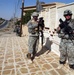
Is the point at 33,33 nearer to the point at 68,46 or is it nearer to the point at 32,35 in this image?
the point at 32,35

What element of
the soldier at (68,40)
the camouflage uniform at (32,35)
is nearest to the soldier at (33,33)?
the camouflage uniform at (32,35)

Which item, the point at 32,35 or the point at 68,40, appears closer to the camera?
the point at 68,40

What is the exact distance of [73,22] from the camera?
11.2 feet

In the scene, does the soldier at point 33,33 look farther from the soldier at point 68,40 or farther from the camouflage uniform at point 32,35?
the soldier at point 68,40

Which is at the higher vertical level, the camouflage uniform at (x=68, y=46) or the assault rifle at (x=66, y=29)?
the assault rifle at (x=66, y=29)

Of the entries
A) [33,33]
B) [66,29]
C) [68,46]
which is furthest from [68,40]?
[33,33]

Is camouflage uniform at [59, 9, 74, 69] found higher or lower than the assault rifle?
lower

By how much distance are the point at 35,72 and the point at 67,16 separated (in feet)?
5.65

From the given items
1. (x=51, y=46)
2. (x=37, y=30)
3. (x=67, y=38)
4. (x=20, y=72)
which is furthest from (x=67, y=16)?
(x=51, y=46)

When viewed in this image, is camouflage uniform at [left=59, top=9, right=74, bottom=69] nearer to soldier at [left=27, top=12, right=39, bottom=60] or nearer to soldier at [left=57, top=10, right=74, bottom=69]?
soldier at [left=57, top=10, right=74, bottom=69]

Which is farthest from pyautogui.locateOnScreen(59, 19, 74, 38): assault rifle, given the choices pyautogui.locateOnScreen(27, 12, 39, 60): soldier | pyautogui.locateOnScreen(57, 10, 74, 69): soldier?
pyautogui.locateOnScreen(27, 12, 39, 60): soldier

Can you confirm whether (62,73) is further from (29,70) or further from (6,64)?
(6,64)

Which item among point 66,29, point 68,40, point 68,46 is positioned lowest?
point 68,46

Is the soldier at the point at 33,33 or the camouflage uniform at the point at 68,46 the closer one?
the camouflage uniform at the point at 68,46
